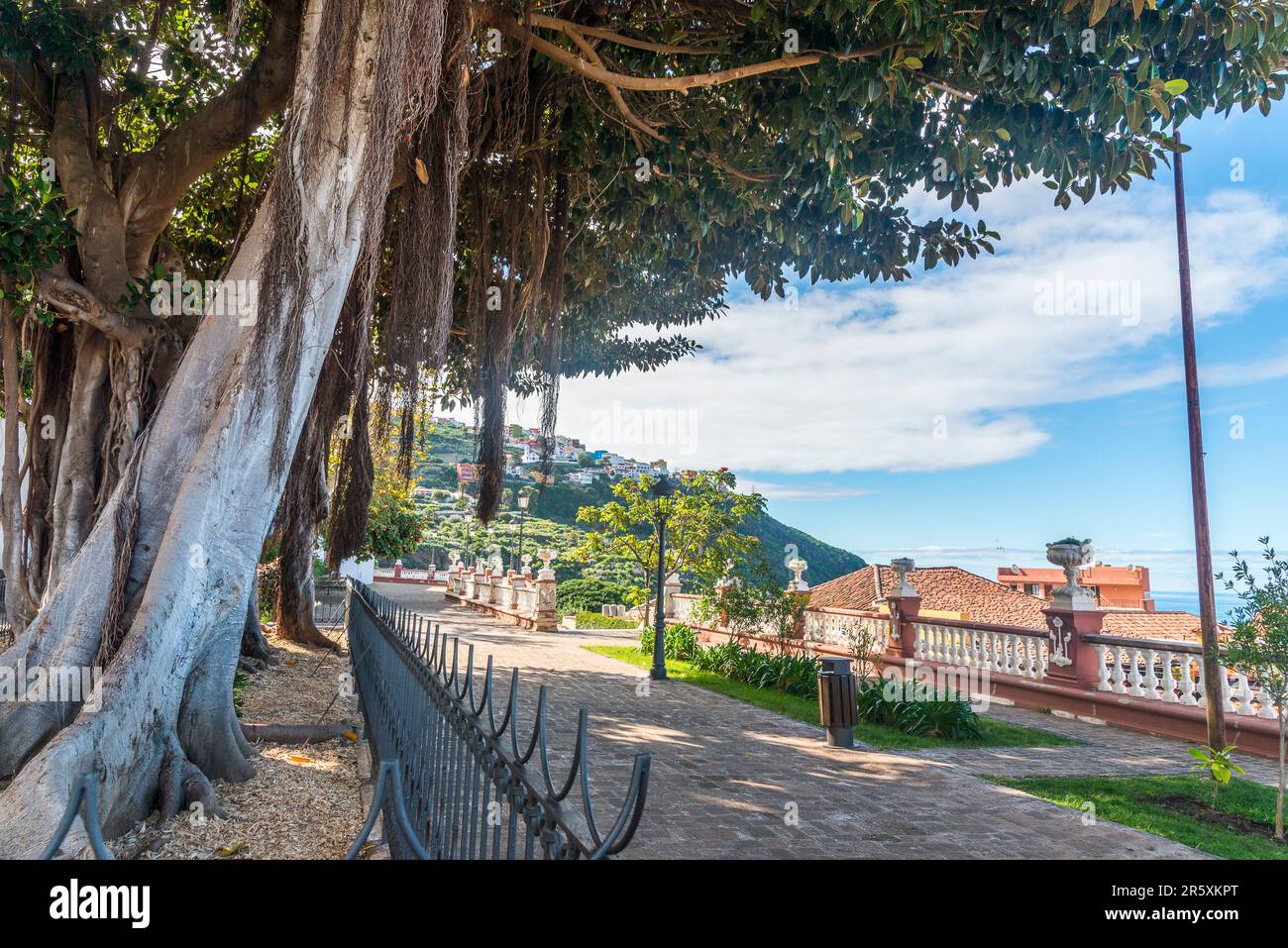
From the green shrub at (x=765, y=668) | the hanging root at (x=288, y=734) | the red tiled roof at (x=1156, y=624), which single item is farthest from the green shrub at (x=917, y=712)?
the red tiled roof at (x=1156, y=624)

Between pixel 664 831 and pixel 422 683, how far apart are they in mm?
2138

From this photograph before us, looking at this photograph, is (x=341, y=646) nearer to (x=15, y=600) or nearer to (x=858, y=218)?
(x=15, y=600)

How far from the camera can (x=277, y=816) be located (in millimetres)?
3936

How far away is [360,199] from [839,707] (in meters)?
6.27

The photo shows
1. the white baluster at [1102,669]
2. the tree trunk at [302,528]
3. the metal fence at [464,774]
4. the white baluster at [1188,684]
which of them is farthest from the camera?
the white baluster at [1102,669]

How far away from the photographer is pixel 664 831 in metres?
4.55

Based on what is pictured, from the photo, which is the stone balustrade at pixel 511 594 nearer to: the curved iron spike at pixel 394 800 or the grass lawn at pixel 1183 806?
the grass lawn at pixel 1183 806

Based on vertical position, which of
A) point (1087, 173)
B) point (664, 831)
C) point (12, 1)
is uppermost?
point (12, 1)

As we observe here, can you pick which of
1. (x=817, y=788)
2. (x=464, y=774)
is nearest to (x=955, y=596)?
(x=817, y=788)

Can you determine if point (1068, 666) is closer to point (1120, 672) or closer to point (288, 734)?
point (1120, 672)

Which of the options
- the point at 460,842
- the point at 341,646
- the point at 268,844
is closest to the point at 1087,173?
the point at 460,842

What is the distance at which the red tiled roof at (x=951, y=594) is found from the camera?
2639 cm

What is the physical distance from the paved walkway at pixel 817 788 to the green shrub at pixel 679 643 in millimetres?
5057

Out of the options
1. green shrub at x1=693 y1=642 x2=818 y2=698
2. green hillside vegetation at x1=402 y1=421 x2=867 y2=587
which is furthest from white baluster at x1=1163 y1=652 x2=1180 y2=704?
green hillside vegetation at x1=402 y1=421 x2=867 y2=587
